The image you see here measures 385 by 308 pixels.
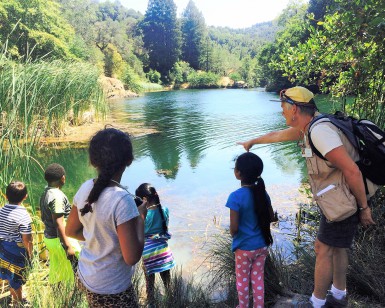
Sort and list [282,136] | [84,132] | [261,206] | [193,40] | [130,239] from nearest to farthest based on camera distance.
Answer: [130,239], [261,206], [282,136], [84,132], [193,40]

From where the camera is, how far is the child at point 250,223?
2.22m

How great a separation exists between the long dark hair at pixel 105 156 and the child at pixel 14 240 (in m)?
Result: 1.37

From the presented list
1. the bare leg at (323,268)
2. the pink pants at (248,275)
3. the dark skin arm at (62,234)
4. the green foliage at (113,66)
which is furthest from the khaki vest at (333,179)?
the green foliage at (113,66)

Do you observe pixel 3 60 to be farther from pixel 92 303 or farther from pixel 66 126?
pixel 66 126

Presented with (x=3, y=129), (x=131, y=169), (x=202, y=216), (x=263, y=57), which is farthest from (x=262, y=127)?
(x=263, y=57)

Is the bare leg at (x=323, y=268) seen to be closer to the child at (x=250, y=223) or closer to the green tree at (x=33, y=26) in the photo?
the child at (x=250, y=223)

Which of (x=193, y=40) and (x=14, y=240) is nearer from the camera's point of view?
(x=14, y=240)

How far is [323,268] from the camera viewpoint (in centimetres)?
210

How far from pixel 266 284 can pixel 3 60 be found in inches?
123

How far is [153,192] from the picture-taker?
2783mm

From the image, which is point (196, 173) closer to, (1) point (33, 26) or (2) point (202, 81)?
(1) point (33, 26)

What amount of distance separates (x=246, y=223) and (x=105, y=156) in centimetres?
111

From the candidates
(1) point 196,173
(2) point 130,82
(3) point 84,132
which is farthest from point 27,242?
(2) point 130,82

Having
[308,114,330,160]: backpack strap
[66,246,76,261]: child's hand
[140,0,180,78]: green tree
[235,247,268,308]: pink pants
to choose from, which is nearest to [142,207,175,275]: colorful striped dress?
[66,246,76,261]: child's hand
